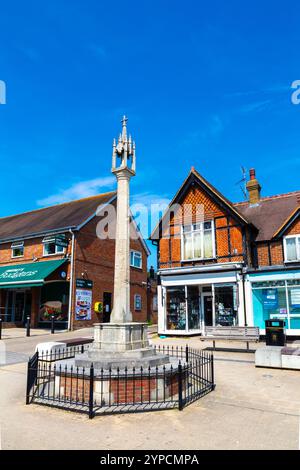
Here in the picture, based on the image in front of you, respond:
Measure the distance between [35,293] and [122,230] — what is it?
16755mm

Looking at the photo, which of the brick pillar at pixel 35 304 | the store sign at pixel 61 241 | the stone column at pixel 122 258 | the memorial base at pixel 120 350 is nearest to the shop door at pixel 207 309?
the store sign at pixel 61 241

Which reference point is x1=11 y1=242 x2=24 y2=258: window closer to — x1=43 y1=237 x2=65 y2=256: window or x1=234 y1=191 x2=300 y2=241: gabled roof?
x1=43 y1=237 x2=65 y2=256: window

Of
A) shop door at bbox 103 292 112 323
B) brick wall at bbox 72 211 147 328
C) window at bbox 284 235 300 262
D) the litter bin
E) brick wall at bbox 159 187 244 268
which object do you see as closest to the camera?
the litter bin

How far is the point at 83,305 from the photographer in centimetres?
2339

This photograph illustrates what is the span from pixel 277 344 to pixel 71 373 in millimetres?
8020

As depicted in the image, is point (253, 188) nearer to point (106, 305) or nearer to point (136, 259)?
point (136, 259)

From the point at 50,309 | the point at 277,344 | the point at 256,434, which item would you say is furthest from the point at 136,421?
the point at 50,309

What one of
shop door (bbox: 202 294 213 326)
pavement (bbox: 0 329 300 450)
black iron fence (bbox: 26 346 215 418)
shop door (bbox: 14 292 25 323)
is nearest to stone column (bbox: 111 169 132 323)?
black iron fence (bbox: 26 346 215 418)

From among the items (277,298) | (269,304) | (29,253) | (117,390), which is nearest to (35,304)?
(29,253)

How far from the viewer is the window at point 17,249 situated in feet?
86.5

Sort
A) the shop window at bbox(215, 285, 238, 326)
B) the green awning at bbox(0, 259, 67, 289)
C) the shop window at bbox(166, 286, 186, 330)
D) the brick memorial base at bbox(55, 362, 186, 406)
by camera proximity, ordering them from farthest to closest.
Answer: the green awning at bbox(0, 259, 67, 289), the shop window at bbox(166, 286, 186, 330), the shop window at bbox(215, 285, 238, 326), the brick memorial base at bbox(55, 362, 186, 406)

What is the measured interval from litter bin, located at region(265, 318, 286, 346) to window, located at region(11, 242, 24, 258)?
1935 cm

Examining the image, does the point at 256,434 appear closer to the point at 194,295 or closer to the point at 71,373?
the point at 71,373

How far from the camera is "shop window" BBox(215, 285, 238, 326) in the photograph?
19.1 m
